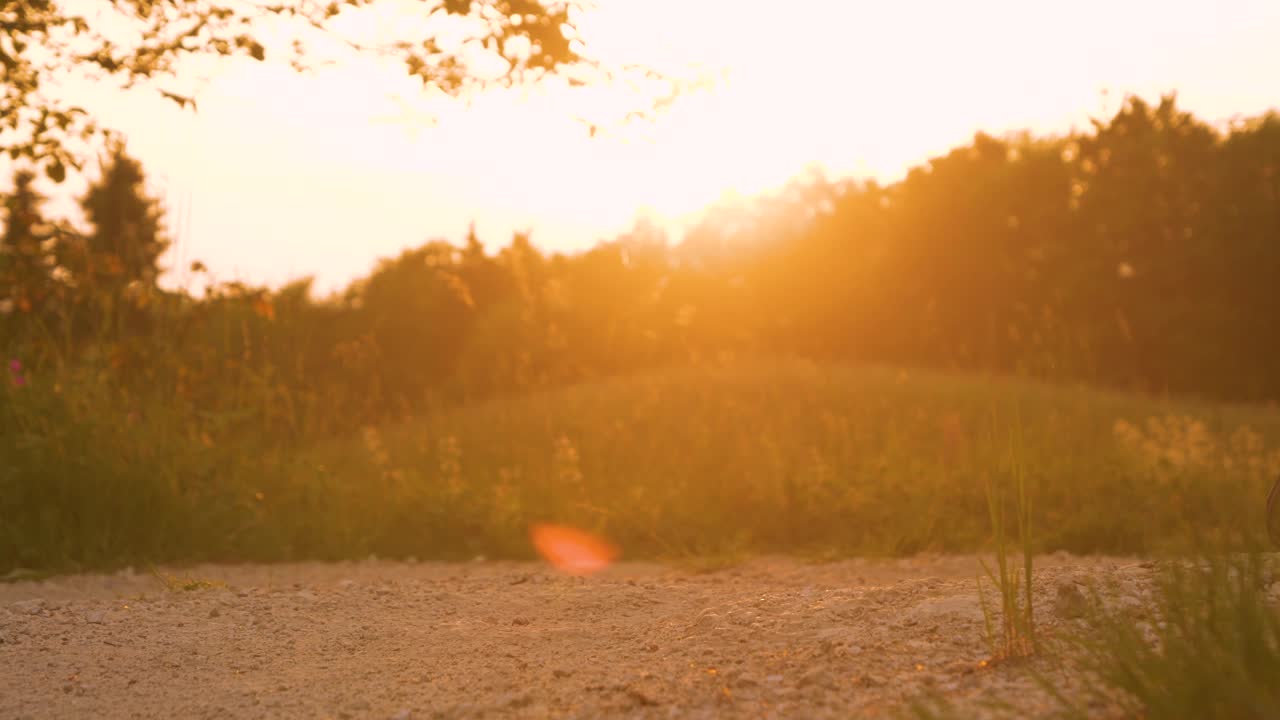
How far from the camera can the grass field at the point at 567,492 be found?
5.80m

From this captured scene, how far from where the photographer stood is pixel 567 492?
23.3 feet

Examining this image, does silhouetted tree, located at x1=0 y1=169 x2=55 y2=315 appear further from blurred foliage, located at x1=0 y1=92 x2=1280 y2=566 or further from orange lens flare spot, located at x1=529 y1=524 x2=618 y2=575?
orange lens flare spot, located at x1=529 y1=524 x2=618 y2=575

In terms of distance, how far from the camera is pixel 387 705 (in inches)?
117

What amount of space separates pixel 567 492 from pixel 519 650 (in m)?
3.66

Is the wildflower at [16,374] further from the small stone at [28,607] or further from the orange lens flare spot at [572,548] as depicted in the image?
the orange lens flare spot at [572,548]

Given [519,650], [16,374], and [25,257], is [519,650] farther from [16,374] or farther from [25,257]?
[25,257]

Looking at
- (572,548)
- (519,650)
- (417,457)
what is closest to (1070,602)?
(519,650)

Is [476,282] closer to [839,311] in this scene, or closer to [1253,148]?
[839,311]

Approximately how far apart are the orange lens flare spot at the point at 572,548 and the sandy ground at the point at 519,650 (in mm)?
1282

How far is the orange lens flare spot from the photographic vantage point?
6.05 m

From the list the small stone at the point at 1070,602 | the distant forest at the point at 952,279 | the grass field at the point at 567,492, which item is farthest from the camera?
the distant forest at the point at 952,279

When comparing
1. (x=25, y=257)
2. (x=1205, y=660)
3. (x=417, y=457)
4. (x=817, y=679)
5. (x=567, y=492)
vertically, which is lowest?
(x=817, y=679)

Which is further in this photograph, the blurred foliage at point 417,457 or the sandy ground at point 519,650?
the blurred foliage at point 417,457

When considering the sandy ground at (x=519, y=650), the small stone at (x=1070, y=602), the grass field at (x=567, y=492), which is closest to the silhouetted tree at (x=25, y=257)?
the grass field at (x=567, y=492)
